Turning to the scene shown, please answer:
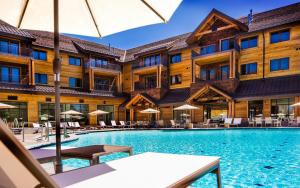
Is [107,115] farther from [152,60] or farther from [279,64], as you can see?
[279,64]

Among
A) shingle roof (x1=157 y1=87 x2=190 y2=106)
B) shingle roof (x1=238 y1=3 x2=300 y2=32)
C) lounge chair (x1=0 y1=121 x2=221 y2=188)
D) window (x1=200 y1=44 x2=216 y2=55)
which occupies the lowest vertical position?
lounge chair (x1=0 y1=121 x2=221 y2=188)

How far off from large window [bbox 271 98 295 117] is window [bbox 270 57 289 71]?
2.83 m

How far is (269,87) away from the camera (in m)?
19.2

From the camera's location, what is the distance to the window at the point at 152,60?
27141mm

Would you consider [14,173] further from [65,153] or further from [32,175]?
[65,153]

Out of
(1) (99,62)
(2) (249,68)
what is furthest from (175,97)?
(1) (99,62)

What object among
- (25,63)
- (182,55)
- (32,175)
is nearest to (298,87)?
(182,55)

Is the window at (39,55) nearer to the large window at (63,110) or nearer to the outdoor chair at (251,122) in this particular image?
the large window at (63,110)

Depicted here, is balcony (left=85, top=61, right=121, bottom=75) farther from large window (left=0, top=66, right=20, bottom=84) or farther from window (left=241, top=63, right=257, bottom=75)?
window (left=241, top=63, right=257, bottom=75)

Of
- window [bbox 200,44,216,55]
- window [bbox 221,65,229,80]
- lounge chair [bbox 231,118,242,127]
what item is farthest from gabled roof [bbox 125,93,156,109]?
lounge chair [bbox 231,118,242,127]

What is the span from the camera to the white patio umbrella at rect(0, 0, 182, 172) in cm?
322

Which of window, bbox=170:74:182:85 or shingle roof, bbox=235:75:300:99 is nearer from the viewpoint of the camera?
shingle roof, bbox=235:75:300:99

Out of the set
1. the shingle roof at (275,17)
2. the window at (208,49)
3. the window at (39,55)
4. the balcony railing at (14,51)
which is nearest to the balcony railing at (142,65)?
the window at (208,49)

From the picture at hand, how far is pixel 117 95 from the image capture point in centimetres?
2862
